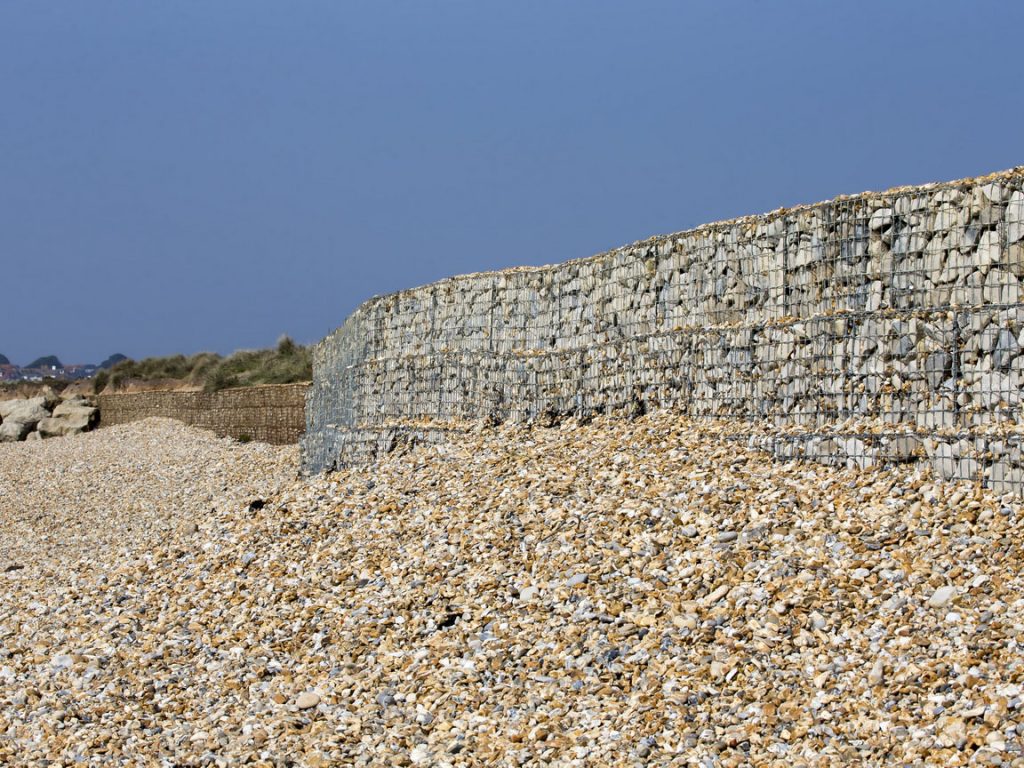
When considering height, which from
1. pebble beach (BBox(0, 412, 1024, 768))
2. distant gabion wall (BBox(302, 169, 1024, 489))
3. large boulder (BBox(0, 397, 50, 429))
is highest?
large boulder (BBox(0, 397, 50, 429))

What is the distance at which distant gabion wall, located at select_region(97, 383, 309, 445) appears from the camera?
2862 cm

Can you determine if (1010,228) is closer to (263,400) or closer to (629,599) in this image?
(629,599)

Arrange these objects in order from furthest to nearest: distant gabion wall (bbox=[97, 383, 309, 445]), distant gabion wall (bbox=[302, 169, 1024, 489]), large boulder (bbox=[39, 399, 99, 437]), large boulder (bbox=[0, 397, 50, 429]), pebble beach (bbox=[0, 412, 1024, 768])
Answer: large boulder (bbox=[0, 397, 50, 429]) → large boulder (bbox=[39, 399, 99, 437]) → distant gabion wall (bbox=[97, 383, 309, 445]) → distant gabion wall (bbox=[302, 169, 1024, 489]) → pebble beach (bbox=[0, 412, 1024, 768])

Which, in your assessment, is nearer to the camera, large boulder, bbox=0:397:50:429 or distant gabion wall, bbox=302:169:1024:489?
distant gabion wall, bbox=302:169:1024:489

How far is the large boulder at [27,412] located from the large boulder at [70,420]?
0.44 m

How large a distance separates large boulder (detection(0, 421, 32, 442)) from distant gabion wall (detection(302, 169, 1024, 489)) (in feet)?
92.4

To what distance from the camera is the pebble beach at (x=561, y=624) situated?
7637 mm

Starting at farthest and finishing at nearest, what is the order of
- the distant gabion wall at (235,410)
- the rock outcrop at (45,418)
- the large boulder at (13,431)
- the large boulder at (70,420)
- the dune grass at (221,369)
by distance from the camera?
the large boulder at (13,431), the rock outcrop at (45,418), the large boulder at (70,420), the dune grass at (221,369), the distant gabion wall at (235,410)

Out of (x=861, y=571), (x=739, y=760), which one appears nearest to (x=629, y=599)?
(x=861, y=571)

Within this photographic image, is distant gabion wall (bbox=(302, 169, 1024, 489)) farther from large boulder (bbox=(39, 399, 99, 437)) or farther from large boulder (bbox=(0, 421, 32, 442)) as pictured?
→ large boulder (bbox=(0, 421, 32, 442))

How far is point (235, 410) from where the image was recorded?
31469 millimetres

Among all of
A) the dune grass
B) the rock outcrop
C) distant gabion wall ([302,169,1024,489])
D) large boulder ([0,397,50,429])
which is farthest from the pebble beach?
large boulder ([0,397,50,429])

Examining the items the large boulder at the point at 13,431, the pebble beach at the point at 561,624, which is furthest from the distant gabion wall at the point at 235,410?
the pebble beach at the point at 561,624

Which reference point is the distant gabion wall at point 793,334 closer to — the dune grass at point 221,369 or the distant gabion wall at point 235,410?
the distant gabion wall at point 235,410
